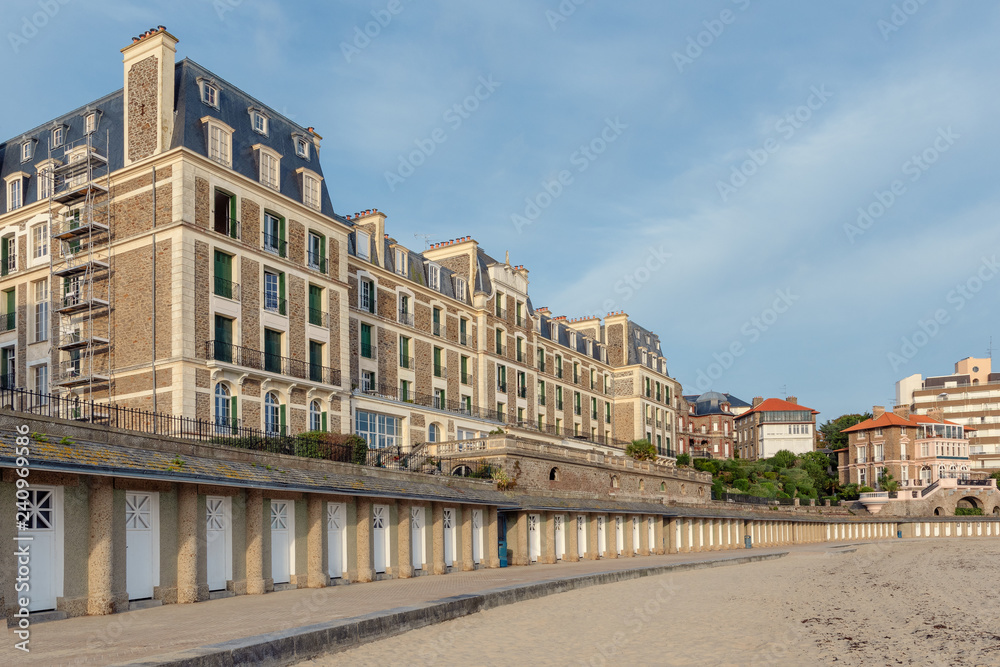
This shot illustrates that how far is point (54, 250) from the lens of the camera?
112ft

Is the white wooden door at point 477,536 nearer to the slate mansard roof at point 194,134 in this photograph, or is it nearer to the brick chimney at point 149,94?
the slate mansard roof at point 194,134

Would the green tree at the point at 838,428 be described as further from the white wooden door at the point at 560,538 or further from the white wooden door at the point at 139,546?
the white wooden door at the point at 139,546

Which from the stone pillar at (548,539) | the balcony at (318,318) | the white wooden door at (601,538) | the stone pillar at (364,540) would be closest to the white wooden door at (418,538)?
the stone pillar at (364,540)

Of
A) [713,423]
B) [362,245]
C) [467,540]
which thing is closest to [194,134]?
[362,245]

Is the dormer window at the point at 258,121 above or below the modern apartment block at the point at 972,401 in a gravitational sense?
above

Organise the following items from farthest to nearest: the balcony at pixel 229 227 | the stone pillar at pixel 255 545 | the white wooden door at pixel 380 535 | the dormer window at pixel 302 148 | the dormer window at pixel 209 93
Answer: the dormer window at pixel 302 148
the dormer window at pixel 209 93
the balcony at pixel 229 227
the white wooden door at pixel 380 535
the stone pillar at pixel 255 545

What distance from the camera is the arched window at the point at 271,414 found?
→ 107 feet

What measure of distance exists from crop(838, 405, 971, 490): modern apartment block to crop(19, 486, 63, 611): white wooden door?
306 ft

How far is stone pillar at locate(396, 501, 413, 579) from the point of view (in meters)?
25.0

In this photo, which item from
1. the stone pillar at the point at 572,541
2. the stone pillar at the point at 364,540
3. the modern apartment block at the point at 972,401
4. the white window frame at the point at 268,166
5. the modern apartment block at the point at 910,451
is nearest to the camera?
the stone pillar at the point at 364,540

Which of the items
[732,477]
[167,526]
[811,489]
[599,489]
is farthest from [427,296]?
[811,489]

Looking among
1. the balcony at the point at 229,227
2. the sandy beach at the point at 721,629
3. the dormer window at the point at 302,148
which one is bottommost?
the sandy beach at the point at 721,629

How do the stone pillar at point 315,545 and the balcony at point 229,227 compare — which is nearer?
the stone pillar at point 315,545

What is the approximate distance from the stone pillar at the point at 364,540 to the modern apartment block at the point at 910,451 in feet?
276
